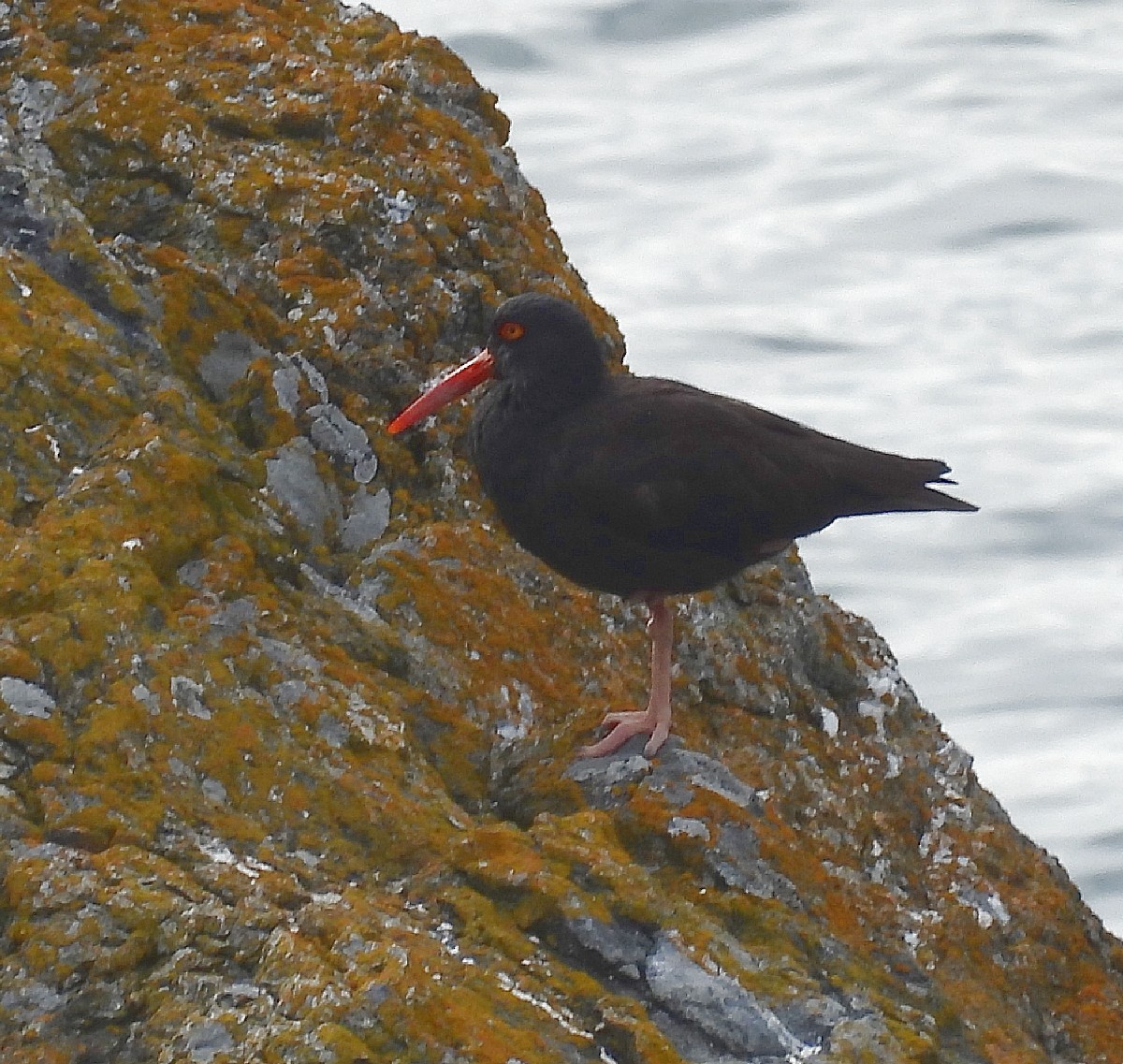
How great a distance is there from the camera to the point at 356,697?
16.4ft

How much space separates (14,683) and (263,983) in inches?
40.2

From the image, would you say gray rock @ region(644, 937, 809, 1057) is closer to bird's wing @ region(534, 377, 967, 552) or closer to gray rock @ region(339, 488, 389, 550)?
gray rock @ region(339, 488, 389, 550)

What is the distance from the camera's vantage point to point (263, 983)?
12.5ft

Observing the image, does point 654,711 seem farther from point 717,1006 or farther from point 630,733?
point 717,1006

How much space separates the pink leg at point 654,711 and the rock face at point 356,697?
74 mm

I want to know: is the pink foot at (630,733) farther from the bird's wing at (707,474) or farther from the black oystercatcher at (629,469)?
the bird's wing at (707,474)

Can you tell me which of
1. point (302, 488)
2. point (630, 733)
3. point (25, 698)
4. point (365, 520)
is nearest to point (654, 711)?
point (630, 733)

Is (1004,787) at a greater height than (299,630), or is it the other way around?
(299,630)

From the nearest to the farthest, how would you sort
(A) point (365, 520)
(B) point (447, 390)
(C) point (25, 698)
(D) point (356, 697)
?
1. (C) point (25, 698)
2. (D) point (356, 697)
3. (A) point (365, 520)
4. (B) point (447, 390)

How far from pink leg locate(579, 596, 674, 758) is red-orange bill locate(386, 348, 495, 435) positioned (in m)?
0.89

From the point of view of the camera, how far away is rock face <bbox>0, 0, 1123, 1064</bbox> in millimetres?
4020

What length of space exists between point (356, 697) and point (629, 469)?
148 centimetres

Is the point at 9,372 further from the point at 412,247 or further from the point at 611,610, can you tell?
the point at 611,610

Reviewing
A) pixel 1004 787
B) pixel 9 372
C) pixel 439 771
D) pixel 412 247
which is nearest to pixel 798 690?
pixel 439 771
